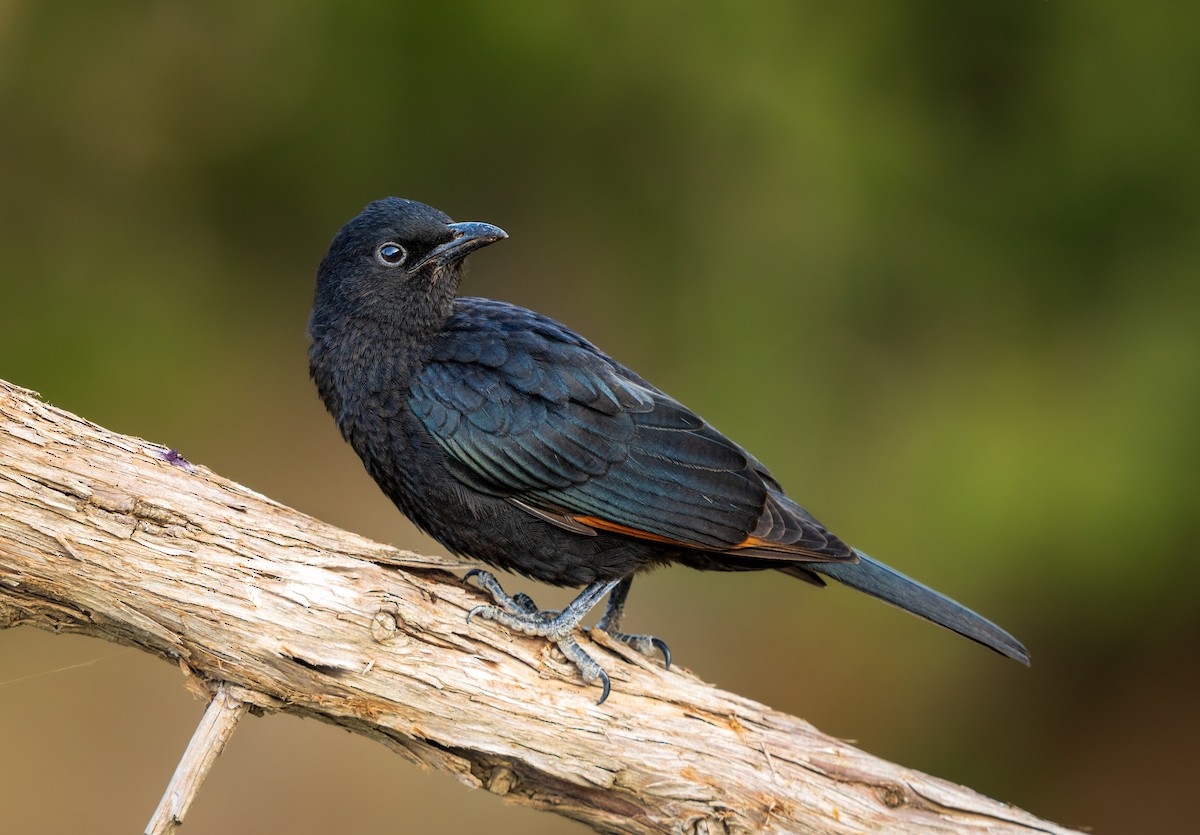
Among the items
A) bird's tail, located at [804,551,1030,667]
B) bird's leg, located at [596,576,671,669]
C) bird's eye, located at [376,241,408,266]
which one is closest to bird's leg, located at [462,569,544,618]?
bird's leg, located at [596,576,671,669]

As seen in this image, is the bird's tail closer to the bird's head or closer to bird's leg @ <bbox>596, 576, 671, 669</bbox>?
bird's leg @ <bbox>596, 576, 671, 669</bbox>

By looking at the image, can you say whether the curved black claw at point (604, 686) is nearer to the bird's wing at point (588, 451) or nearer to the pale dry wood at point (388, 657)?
the pale dry wood at point (388, 657)

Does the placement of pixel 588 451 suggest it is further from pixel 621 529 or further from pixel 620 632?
pixel 620 632

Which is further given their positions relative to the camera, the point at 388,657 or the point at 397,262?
the point at 397,262

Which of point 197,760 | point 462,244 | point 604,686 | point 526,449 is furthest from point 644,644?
point 197,760

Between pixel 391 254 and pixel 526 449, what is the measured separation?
0.81m

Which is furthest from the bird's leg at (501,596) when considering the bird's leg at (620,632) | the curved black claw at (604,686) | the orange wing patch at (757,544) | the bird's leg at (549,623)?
the orange wing patch at (757,544)

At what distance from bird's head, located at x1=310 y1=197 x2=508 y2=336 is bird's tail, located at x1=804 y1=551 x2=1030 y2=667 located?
1.51 m

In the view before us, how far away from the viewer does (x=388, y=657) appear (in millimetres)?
3064

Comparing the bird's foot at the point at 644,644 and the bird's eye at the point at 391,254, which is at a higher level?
the bird's eye at the point at 391,254

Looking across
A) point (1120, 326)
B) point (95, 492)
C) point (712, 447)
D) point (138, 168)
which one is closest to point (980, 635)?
point (712, 447)

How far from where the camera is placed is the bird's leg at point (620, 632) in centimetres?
386

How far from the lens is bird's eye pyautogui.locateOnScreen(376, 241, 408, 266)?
3693mm

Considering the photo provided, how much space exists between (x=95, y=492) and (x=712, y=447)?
1835mm
